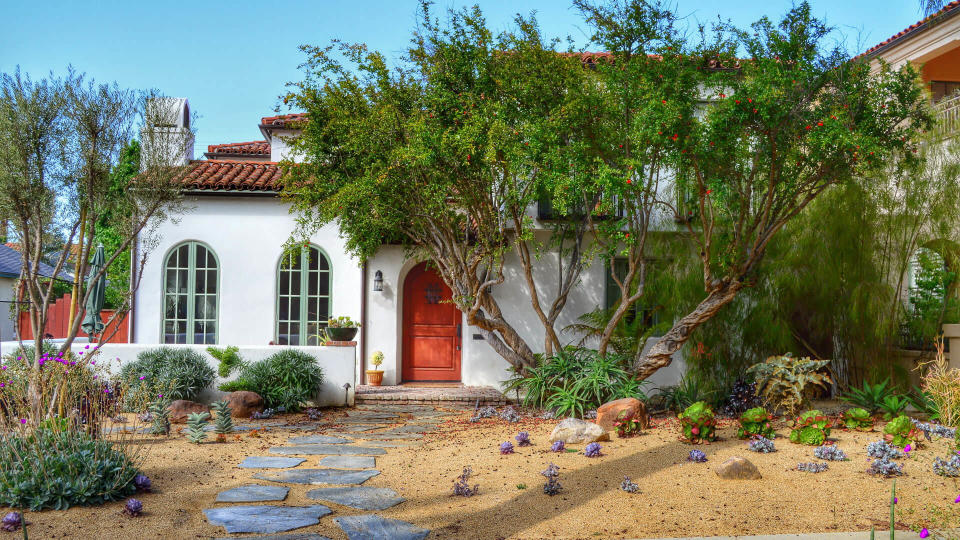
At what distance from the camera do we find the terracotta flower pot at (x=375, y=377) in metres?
12.3

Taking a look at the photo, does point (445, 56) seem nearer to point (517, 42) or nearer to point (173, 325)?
point (517, 42)

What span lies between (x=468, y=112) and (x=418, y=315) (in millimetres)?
5043

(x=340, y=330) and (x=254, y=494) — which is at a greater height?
(x=340, y=330)

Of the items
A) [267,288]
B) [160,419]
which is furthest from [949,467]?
[267,288]

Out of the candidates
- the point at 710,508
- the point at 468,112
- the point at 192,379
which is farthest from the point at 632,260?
the point at 192,379

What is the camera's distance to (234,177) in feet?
42.0

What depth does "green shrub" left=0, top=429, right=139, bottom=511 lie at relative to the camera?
4.91 m

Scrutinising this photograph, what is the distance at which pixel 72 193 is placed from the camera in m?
7.24

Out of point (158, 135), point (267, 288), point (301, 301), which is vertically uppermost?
point (158, 135)

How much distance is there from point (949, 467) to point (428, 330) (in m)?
8.87

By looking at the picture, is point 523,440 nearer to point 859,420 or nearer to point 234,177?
point 859,420

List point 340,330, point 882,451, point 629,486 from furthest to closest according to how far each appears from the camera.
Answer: point 340,330, point 882,451, point 629,486

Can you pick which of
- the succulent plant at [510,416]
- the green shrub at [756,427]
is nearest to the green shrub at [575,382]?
the succulent plant at [510,416]

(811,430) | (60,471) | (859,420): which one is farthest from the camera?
(859,420)
